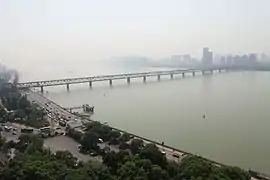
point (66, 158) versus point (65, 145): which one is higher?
point (66, 158)

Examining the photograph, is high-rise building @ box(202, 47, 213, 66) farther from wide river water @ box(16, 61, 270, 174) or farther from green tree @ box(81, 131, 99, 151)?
green tree @ box(81, 131, 99, 151)

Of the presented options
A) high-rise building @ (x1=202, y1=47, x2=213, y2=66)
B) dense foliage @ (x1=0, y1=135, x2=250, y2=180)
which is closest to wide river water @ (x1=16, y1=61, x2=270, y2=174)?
dense foliage @ (x1=0, y1=135, x2=250, y2=180)

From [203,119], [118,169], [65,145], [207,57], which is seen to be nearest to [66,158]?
[118,169]

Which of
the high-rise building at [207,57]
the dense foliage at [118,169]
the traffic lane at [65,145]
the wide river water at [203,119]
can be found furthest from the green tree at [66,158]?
the high-rise building at [207,57]

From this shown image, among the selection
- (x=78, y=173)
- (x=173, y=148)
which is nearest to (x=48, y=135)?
(x=173, y=148)

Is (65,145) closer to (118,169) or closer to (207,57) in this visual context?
(118,169)

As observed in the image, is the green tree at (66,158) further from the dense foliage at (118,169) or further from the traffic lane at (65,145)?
the traffic lane at (65,145)

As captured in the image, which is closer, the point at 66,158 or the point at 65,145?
the point at 66,158

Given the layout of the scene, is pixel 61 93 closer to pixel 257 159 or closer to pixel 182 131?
pixel 182 131
